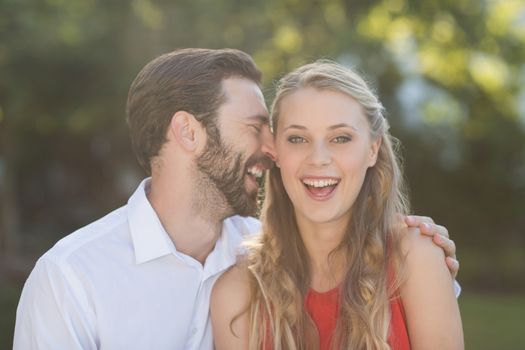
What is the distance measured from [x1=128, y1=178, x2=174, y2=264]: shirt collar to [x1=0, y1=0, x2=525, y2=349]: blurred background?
6.00 m

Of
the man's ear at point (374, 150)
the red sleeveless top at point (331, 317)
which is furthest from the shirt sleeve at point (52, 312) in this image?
the man's ear at point (374, 150)

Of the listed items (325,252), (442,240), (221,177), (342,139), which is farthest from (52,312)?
(442,240)

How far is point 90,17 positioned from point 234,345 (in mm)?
7292

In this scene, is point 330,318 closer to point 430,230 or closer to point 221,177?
point 430,230

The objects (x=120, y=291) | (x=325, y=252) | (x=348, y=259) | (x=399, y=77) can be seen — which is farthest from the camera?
(x=399, y=77)

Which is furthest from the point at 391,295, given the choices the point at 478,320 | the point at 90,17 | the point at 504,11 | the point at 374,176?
the point at 504,11

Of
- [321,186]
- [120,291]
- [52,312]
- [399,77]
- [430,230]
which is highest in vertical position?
[399,77]

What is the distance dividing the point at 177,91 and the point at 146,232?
0.69 meters

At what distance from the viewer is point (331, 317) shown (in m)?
3.16

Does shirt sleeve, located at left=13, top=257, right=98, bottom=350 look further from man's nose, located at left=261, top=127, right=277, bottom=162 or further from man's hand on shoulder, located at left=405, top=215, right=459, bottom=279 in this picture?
man's hand on shoulder, located at left=405, top=215, right=459, bottom=279

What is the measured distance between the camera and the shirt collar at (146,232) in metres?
3.09

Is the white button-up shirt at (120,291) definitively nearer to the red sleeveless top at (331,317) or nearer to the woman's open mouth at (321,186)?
the red sleeveless top at (331,317)

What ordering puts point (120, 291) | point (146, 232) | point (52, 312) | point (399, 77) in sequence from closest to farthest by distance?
1. point (52, 312)
2. point (120, 291)
3. point (146, 232)
4. point (399, 77)

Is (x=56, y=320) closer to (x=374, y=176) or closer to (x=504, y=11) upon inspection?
(x=374, y=176)
